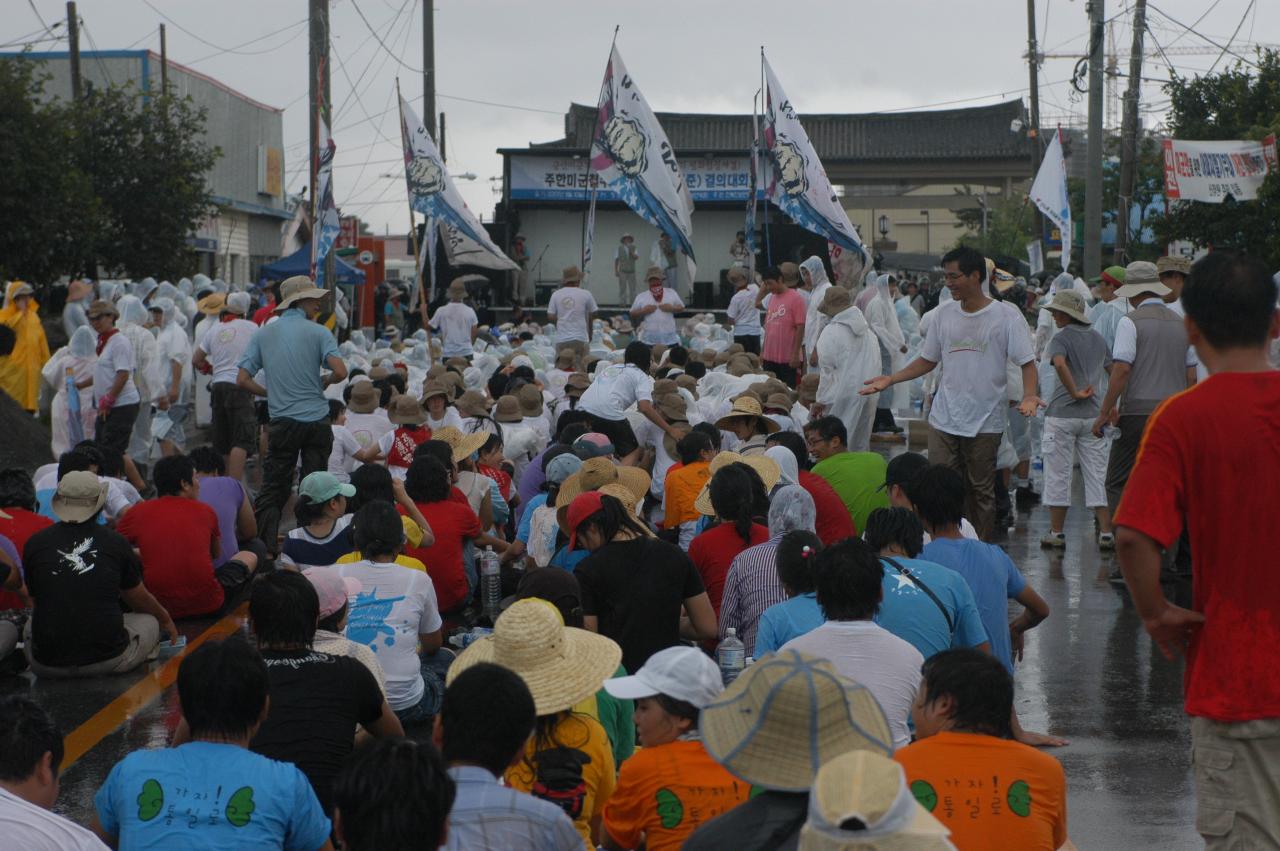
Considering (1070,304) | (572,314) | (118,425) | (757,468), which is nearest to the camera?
(757,468)

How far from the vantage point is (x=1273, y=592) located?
3773 millimetres

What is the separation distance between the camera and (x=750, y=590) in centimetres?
674

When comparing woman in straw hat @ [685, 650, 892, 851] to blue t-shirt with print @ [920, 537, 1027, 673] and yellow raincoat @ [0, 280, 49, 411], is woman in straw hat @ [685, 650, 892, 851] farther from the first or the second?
yellow raincoat @ [0, 280, 49, 411]

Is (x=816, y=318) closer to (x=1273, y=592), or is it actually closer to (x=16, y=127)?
(x=1273, y=592)

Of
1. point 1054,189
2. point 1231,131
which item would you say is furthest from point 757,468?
point 1231,131

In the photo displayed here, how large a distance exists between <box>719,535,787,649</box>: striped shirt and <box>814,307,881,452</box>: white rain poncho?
5613 mm

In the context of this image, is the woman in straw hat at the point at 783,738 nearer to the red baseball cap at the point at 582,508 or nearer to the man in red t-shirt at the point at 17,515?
the red baseball cap at the point at 582,508

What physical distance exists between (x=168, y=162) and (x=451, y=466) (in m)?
25.3

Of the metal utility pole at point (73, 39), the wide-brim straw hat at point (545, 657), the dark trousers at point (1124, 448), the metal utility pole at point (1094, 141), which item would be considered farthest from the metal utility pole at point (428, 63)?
the wide-brim straw hat at point (545, 657)

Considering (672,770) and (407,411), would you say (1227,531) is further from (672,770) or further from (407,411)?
(407,411)

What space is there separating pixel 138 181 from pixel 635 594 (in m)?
28.4

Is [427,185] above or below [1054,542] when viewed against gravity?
above

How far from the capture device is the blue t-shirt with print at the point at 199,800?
162 inches

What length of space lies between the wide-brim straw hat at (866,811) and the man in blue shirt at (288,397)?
8869 millimetres
